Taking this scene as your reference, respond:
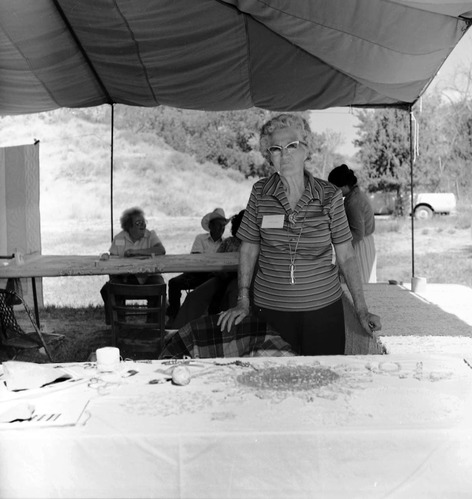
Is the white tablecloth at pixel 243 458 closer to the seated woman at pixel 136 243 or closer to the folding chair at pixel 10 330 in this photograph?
the folding chair at pixel 10 330

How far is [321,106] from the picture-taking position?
7.00 meters

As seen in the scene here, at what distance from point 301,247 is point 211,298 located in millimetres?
2361

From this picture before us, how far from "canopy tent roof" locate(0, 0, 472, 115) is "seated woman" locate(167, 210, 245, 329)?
136cm

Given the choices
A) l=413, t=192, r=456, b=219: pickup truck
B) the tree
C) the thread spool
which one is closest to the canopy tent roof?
the thread spool

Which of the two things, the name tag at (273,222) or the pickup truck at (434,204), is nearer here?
the name tag at (273,222)

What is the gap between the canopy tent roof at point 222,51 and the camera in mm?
3865

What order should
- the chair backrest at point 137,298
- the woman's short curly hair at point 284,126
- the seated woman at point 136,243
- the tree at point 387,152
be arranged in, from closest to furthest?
the woman's short curly hair at point 284,126, the chair backrest at point 137,298, the seated woman at point 136,243, the tree at point 387,152

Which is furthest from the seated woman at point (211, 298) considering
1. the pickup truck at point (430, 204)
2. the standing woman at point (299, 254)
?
the pickup truck at point (430, 204)

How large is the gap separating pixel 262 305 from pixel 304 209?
0.41 meters

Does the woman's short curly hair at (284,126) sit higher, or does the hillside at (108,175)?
the hillside at (108,175)

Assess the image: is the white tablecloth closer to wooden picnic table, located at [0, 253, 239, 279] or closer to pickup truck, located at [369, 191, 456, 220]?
wooden picnic table, located at [0, 253, 239, 279]

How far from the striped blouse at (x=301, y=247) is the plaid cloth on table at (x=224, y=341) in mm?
142

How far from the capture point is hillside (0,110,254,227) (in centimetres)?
2570

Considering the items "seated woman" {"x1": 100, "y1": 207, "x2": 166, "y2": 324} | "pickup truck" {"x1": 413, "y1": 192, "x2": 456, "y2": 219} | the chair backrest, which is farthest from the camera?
"pickup truck" {"x1": 413, "y1": 192, "x2": 456, "y2": 219}
